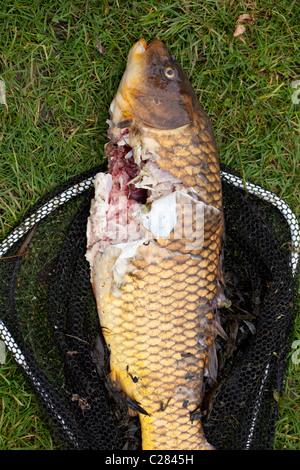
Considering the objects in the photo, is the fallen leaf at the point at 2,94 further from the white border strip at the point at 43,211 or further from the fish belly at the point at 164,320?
the fish belly at the point at 164,320

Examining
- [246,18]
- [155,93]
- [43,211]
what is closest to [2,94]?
[43,211]

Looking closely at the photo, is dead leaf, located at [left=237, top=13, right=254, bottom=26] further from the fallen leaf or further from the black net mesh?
the fallen leaf

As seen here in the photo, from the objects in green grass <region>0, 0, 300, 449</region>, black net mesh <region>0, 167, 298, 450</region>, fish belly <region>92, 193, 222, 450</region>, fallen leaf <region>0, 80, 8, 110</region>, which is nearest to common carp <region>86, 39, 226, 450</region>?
fish belly <region>92, 193, 222, 450</region>

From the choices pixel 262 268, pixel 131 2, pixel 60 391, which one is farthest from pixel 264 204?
pixel 60 391

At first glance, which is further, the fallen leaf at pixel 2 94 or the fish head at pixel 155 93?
the fallen leaf at pixel 2 94

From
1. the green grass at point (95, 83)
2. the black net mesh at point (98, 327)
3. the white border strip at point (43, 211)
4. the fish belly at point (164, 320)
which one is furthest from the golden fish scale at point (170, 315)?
the green grass at point (95, 83)

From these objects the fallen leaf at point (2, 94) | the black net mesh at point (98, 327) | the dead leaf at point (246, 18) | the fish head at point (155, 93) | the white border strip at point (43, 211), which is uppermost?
the dead leaf at point (246, 18)

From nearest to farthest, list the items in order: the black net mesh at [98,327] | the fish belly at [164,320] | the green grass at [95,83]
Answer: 1. the fish belly at [164,320]
2. the black net mesh at [98,327]
3. the green grass at [95,83]
